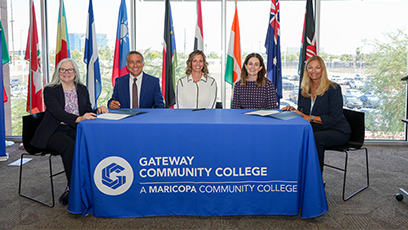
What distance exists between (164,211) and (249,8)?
149 inches

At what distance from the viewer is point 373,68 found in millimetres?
4859

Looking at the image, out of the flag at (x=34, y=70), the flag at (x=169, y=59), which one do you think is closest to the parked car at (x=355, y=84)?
the flag at (x=169, y=59)

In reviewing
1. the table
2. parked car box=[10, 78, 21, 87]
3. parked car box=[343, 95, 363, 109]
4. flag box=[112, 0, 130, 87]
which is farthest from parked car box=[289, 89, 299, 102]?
parked car box=[10, 78, 21, 87]

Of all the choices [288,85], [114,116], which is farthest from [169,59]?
[114,116]

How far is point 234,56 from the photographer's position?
4.67 m

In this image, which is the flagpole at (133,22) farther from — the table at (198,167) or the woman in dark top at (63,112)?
the table at (198,167)

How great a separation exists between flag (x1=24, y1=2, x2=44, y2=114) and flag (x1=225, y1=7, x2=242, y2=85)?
116 inches

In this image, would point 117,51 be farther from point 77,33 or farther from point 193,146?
point 193,146

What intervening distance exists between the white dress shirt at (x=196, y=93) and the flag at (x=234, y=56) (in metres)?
1.22

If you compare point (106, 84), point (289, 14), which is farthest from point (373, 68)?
point (106, 84)

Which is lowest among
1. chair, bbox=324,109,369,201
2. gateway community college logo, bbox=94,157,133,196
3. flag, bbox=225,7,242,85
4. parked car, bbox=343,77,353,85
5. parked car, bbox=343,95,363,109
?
gateway community college logo, bbox=94,157,133,196

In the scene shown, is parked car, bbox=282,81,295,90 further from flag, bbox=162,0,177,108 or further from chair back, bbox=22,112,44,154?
chair back, bbox=22,112,44,154

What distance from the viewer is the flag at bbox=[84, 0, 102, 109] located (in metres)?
4.53

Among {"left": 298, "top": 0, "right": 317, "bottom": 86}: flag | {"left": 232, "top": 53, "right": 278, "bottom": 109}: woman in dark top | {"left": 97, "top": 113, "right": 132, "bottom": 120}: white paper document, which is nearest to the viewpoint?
{"left": 97, "top": 113, "right": 132, "bottom": 120}: white paper document
